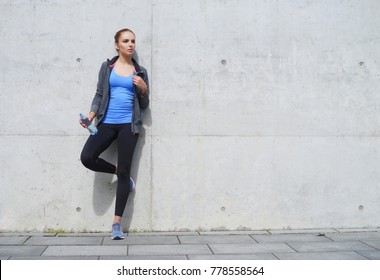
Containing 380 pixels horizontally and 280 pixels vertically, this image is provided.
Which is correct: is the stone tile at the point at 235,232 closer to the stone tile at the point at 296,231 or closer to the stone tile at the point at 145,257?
the stone tile at the point at 296,231

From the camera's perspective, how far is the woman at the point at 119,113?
5258mm

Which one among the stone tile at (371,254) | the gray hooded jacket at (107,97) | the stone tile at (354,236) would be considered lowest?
the stone tile at (354,236)

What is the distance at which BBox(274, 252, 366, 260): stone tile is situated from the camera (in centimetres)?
458

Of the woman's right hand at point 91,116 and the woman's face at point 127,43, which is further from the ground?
the woman's face at point 127,43

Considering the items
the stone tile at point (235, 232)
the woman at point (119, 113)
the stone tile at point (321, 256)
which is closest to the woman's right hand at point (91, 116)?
the woman at point (119, 113)

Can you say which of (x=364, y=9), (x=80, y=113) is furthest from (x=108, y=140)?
(x=364, y=9)

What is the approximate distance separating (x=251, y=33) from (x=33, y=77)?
8.19 feet

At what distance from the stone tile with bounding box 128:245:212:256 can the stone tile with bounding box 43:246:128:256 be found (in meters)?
0.11

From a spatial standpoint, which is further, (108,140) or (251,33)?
(251,33)

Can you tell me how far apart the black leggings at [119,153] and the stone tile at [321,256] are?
1.71 meters

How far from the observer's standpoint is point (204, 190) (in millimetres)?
5641

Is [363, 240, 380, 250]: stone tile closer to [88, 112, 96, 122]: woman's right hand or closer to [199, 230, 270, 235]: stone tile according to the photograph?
[199, 230, 270, 235]: stone tile

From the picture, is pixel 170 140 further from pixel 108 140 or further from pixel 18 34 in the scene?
pixel 18 34

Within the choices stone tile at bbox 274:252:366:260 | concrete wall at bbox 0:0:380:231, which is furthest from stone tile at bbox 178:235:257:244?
stone tile at bbox 274:252:366:260
